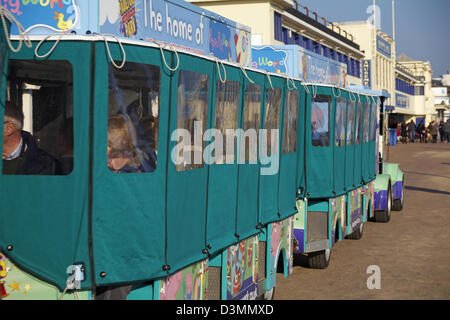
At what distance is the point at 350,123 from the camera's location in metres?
12.0

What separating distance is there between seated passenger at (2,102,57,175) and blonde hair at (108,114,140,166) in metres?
0.43

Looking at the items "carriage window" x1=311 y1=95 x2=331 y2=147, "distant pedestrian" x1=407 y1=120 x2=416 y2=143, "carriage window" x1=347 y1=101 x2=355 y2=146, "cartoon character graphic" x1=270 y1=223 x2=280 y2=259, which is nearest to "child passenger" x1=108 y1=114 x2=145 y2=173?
"cartoon character graphic" x1=270 y1=223 x2=280 y2=259

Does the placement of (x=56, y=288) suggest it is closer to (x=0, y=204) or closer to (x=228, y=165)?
(x=0, y=204)

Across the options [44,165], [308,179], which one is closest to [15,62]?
[44,165]

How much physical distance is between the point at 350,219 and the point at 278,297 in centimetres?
338

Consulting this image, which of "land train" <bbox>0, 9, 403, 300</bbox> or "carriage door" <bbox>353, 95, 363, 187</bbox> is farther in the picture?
"carriage door" <bbox>353, 95, 363, 187</bbox>

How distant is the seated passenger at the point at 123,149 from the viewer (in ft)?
15.9

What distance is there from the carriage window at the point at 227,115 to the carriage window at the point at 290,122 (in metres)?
1.89

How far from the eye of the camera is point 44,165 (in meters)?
4.84

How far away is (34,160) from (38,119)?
0.89ft

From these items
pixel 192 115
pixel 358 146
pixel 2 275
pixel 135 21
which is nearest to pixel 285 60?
pixel 358 146

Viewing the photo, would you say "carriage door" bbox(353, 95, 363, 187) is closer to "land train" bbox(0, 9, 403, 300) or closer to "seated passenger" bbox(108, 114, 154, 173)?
"land train" bbox(0, 9, 403, 300)

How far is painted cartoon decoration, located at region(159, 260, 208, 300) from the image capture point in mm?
5207

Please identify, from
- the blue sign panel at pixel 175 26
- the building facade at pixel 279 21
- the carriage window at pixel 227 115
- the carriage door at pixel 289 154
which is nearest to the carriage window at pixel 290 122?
the carriage door at pixel 289 154
